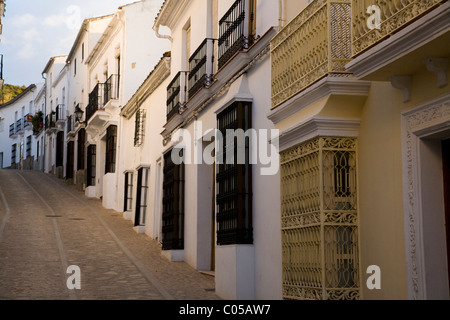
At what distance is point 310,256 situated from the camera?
291 inches

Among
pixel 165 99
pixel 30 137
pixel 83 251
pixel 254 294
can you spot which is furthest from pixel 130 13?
pixel 30 137

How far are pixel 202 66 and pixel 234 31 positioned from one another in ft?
7.32

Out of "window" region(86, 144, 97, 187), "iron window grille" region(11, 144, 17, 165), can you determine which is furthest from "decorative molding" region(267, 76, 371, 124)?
"iron window grille" region(11, 144, 17, 165)

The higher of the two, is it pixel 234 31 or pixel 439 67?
pixel 234 31

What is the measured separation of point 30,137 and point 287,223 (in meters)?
44.5

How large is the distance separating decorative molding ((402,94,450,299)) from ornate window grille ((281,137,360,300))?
96 cm

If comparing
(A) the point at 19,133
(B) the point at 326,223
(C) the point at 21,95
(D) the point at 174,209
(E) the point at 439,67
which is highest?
(C) the point at 21,95

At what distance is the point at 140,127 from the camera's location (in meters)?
20.6

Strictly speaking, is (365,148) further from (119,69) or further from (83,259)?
(119,69)

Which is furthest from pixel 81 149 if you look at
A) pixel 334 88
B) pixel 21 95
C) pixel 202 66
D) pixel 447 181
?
pixel 447 181

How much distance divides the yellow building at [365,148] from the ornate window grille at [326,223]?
0.4 inches

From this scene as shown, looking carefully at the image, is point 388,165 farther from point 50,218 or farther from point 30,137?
point 30,137

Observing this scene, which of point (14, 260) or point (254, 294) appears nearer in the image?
point (254, 294)

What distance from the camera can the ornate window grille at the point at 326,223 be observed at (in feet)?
23.3
